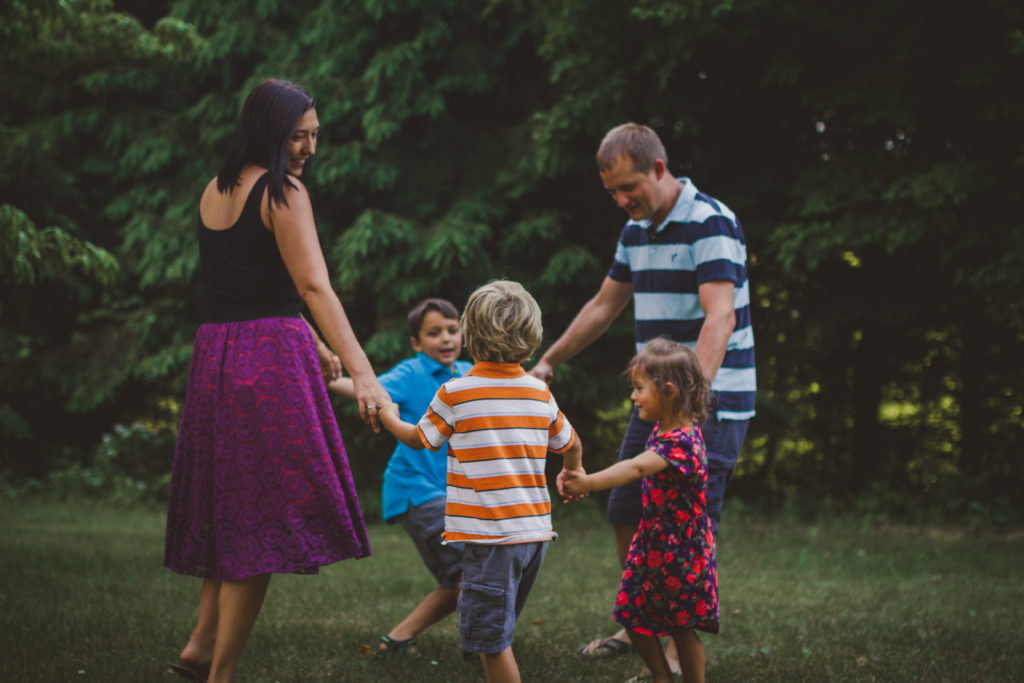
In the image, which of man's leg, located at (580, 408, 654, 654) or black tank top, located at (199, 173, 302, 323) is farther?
man's leg, located at (580, 408, 654, 654)

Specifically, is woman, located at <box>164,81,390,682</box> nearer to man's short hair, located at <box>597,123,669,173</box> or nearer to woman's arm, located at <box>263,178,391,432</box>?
woman's arm, located at <box>263,178,391,432</box>

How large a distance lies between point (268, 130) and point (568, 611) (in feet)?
10.4

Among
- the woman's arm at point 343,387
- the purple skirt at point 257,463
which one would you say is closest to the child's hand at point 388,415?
the purple skirt at point 257,463

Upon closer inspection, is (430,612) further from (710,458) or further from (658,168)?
(658,168)

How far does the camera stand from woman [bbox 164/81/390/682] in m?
2.80

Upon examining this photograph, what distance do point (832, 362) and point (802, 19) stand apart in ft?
12.3

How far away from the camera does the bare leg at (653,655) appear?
10.3 ft

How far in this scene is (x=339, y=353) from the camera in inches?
113

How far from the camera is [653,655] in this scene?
3156 millimetres

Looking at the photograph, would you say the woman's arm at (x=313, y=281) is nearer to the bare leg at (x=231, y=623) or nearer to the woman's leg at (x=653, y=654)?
the bare leg at (x=231, y=623)

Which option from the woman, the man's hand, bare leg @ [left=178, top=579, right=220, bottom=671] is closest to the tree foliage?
the woman

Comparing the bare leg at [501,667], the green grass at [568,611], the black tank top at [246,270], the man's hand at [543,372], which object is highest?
the black tank top at [246,270]

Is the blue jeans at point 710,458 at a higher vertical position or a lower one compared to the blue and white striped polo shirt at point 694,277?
lower

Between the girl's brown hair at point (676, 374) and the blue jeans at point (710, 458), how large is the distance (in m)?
0.33
